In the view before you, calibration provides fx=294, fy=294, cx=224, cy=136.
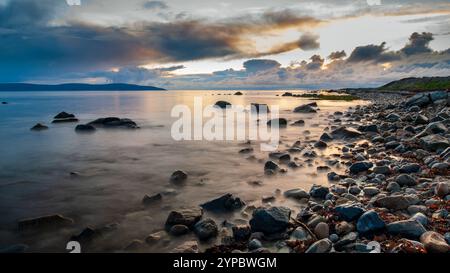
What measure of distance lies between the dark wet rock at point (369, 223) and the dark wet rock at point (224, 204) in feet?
9.91

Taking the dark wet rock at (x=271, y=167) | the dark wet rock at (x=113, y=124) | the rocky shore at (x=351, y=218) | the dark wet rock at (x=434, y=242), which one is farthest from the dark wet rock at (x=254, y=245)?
the dark wet rock at (x=113, y=124)

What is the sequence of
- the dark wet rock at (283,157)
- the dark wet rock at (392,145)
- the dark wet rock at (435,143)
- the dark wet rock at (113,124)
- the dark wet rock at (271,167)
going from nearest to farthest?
the dark wet rock at (271,167)
the dark wet rock at (435,143)
the dark wet rock at (283,157)
the dark wet rock at (392,145)
the dark wet rock at (113,124)

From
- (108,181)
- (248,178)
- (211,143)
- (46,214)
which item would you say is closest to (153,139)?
(211,143)

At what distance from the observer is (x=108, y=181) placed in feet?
34.4

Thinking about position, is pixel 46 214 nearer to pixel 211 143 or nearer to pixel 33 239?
pixel 33 239

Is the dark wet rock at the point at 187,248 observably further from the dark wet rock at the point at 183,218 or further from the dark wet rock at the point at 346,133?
the dark wet rock at the point at 346,133

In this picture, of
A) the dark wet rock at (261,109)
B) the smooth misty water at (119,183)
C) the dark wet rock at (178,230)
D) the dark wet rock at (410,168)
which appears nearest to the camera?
the dark wet rock at (178,230)

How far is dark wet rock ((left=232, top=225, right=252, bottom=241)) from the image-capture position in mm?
5918

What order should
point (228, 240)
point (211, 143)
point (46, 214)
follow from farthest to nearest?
point (211, 143) < point (46, 214) < point (228, 240)

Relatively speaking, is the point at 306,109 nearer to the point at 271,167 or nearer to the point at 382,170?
the point at 271,167

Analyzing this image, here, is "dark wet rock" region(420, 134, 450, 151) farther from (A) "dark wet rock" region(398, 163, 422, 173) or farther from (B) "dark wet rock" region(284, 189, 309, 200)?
(B) "dark wet rock" region(284, 189, 309, 200)

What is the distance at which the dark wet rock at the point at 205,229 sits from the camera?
6.05m
